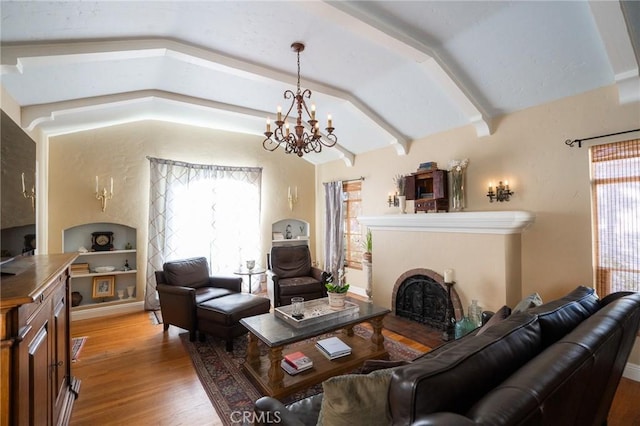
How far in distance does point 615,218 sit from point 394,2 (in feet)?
8.76

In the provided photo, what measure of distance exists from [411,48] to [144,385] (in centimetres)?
368

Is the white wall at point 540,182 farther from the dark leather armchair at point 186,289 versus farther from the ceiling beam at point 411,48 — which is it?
the dark leather armchair at point 186,289

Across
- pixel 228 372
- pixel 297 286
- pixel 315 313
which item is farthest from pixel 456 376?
pixel 297 286

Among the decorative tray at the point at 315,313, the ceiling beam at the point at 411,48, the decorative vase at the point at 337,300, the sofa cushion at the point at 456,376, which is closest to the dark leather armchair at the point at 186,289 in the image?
the decorative tray at the point at 315,313

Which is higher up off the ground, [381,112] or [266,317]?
[381,112]

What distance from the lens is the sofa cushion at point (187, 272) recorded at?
3.53m

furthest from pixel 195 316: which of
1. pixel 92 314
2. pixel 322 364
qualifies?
pixel 92 314

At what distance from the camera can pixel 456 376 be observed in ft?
2.97

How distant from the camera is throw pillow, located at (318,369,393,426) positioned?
989mm

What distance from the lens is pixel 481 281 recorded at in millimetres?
3203

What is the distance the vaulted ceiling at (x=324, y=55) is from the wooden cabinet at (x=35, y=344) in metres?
1.64

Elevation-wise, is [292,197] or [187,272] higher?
[292,197]

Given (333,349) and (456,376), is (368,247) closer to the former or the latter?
(333,349)

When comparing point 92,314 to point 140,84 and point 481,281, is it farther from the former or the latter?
point 481,281
